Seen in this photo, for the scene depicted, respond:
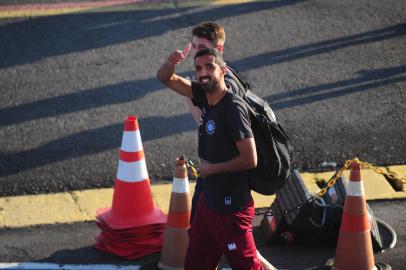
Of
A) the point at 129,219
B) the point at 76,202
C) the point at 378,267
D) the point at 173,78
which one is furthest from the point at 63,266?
the point at 378,267

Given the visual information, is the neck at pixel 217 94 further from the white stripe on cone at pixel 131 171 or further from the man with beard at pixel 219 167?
the white stripe on cone at pixel 131 171

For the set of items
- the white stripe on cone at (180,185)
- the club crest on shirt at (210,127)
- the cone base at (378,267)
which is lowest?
the cone base at (378,267)

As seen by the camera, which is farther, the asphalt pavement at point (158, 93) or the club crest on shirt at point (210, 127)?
the asphalt pavement at point (158, 93)

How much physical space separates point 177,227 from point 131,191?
0.66 metres

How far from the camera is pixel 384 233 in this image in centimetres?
761

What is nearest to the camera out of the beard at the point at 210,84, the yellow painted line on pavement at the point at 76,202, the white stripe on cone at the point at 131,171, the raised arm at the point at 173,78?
the beard at the point at 210,84

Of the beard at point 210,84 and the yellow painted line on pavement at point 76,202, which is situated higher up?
the yellow painted line on pavement at point 76,202

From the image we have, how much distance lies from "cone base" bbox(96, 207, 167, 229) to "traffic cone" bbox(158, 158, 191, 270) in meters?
0.45

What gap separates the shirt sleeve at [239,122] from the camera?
18.5 ft

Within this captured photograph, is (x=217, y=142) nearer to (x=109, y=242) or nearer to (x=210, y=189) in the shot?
(x=210, y=189)

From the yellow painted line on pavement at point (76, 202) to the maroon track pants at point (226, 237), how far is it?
1.97m

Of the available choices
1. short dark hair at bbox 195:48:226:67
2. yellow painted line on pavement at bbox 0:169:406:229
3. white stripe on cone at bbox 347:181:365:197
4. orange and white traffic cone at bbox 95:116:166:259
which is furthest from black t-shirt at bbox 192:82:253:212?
yellow painted line on pavement at bbox 0:169:406:229

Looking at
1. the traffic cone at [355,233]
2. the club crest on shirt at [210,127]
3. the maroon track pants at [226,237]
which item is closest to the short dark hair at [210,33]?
the club crest on shirt at [210,127]

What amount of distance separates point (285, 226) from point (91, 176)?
2178 mm
